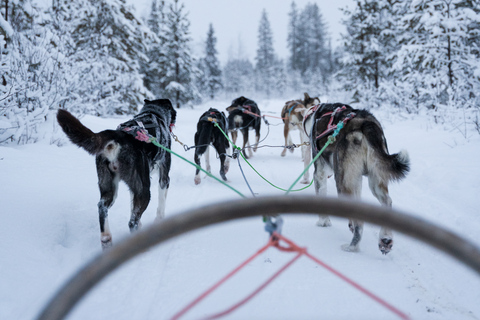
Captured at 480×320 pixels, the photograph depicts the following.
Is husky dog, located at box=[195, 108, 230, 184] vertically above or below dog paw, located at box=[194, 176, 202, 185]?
above

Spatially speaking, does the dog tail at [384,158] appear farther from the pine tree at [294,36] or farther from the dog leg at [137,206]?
the pine tree at [294,36]

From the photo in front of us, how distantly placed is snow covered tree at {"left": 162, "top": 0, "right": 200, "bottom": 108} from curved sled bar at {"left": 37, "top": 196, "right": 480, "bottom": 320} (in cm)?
2293

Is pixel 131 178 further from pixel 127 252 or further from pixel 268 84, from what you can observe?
pixel 268 84

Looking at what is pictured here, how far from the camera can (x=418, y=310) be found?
2072 mm

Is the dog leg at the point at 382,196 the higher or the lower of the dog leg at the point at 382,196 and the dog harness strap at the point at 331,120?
the lower

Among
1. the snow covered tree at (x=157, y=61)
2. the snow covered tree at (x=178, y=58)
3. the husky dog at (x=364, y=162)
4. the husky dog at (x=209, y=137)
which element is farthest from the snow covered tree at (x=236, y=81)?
the husky dog at (x=364, y=162)

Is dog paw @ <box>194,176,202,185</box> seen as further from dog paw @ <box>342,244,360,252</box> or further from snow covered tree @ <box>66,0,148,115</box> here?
snow covered tree @ <box>66,0,148,115</box>

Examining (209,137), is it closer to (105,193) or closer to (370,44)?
(105,193)

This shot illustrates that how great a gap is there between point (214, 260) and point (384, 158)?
1.88 metres

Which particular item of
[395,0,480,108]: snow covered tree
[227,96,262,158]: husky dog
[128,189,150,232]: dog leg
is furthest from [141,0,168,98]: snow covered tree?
[128,189,150,232]: dog leg

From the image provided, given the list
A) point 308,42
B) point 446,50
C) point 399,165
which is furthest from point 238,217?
point 308,42

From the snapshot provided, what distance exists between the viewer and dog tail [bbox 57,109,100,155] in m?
2.49

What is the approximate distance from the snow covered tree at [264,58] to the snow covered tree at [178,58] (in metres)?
26.3

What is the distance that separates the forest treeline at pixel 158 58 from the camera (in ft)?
18.5
